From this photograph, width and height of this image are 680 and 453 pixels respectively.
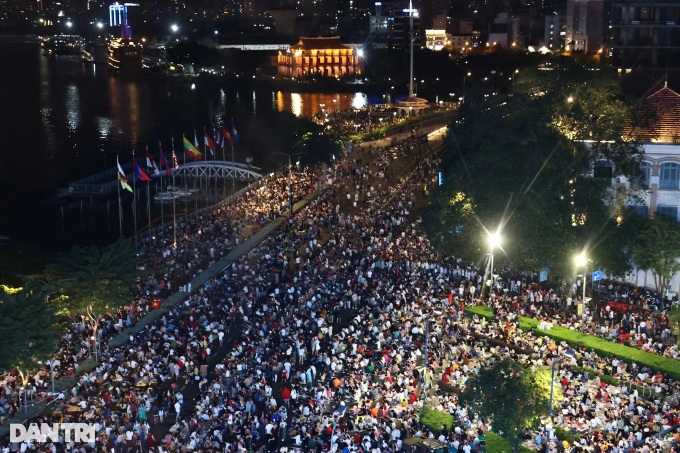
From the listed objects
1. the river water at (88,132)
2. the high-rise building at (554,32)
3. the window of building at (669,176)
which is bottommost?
the river water at (88,132)

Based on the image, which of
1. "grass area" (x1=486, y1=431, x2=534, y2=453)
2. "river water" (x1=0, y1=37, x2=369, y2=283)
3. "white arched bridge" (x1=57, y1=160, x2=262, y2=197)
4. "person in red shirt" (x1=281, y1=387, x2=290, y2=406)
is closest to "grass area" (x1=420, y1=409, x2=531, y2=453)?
"grass area" (x1=486, y1=431, x2=534, y2=453)

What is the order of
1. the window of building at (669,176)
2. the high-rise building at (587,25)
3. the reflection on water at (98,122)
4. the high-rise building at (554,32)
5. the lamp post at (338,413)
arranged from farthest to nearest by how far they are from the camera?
the high-rise building at (554,32) → the high-rise building at (587,25) → the reflection on water at (98,122) → the window of building at (669,176) → the lamp post at (338,413)

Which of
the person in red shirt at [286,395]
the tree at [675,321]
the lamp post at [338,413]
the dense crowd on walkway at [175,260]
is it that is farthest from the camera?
the tree at [675,321]

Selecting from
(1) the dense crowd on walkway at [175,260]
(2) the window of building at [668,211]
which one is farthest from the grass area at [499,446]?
(2) the window of building at [668,211]

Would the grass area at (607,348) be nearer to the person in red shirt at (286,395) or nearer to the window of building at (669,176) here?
the person in red shirt at (286,395)

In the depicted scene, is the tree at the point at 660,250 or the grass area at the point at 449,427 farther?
the tree at the point at 660,250

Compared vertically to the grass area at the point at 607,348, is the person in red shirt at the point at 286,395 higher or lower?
lower
